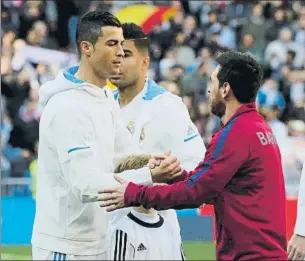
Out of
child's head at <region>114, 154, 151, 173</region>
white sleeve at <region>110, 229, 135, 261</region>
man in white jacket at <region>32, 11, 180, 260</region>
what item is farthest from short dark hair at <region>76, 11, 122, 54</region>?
white sleeve at <region>110, 229, 135, 261</region>

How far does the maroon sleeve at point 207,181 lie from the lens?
5.73 metres

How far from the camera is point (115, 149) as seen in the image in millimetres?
6648

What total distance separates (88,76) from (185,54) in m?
13.3

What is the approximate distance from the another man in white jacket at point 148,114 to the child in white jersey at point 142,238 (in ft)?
0.26

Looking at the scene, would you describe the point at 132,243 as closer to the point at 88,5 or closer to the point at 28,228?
the point at 28,228

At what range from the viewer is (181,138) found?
7.53 metres

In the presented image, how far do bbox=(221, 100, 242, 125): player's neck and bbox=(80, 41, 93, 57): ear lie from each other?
1.01 m

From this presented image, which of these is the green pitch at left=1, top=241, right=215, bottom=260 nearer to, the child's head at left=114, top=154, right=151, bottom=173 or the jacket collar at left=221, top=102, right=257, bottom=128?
the child's head at left=114, top=154, right=151, bottom=173

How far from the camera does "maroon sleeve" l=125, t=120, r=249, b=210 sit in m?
5.73

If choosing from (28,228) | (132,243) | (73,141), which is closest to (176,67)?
(28,228)

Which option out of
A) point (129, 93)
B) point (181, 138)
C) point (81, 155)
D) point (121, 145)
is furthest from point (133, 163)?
point (129, 93)

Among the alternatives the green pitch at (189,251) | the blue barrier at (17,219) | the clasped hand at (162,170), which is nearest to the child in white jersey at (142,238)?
the clasped hand at (162,170)

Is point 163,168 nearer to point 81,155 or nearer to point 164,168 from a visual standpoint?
point 164,168

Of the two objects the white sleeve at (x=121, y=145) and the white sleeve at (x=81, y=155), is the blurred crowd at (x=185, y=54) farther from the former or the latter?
the white sleeve at (x=81, y=155)
